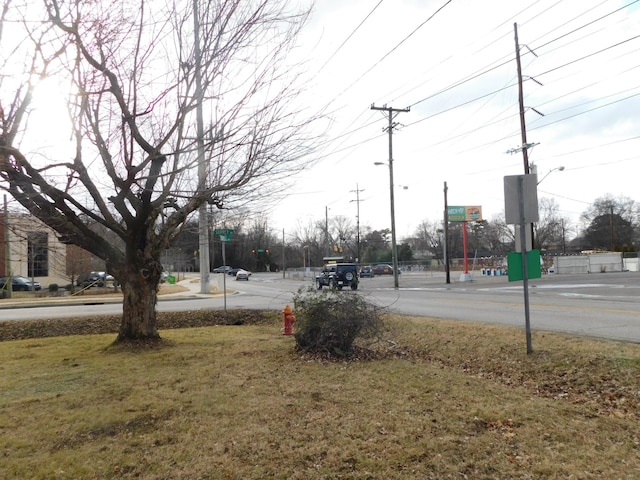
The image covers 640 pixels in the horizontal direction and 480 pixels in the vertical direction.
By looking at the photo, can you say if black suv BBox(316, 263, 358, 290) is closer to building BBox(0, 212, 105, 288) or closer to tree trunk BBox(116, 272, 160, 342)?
building BBox(0, 212, 105, 288)

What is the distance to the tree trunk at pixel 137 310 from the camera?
9594mm

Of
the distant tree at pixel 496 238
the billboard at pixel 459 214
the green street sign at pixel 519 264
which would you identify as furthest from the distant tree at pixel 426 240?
the green street sign at pixel 519 264

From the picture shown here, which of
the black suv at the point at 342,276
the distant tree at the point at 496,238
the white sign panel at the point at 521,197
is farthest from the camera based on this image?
the distant tree at the point at 496,238

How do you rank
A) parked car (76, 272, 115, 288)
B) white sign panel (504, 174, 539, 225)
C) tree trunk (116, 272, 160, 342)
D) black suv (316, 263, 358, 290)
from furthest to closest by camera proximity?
1. parked car (76, 272, 115, 288)
2. black suv (316, 263, 358, 290)
3. tree trunk (116, 272, 160, 342)
4. white sign panel (504, 174, 539, 225)

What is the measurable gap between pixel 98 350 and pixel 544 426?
7.95 m

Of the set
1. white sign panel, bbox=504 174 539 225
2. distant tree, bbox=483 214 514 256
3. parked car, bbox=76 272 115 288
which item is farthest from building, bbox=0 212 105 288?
distant tree, bbox=483 214 514 256

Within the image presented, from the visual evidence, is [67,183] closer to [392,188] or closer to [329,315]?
[329,315]

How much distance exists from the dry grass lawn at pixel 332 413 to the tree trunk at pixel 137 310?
3.10 ft

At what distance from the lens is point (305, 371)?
7066 millimetres

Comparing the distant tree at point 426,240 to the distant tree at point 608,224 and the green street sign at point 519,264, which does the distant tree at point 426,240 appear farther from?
the green street sign at point 519,264

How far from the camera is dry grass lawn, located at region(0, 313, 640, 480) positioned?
150 inches

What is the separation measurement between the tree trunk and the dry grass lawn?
0.94m

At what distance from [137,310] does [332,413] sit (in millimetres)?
5939

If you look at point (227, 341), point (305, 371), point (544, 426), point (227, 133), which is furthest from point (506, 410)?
point (227, 341)
